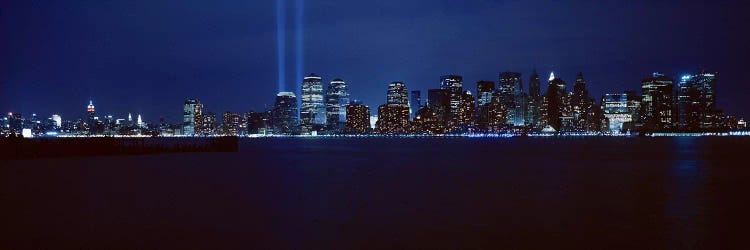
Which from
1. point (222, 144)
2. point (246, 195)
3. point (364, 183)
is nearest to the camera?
point (246, 195)

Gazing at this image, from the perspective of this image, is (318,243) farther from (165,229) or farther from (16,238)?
(16,238)

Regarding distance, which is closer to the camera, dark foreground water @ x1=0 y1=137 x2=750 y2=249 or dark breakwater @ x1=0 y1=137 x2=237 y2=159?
dark foreground water @ x1=0 y1=137 x2=750 y2=249

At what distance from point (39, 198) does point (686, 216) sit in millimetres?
25040

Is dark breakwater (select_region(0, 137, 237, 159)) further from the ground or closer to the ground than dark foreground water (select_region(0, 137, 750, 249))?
further from the ground

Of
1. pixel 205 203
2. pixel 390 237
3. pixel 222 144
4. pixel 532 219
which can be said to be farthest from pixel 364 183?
pixel 222 144

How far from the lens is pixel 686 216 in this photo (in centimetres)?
2270

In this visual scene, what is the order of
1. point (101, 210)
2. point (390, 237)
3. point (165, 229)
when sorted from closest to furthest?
point (390, 237)
point (165, 229)
point (101, 210)

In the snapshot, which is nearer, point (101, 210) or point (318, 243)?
point (318, 243)

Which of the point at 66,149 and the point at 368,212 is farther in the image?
the point at 66,149

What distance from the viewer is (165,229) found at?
19156 millimetres

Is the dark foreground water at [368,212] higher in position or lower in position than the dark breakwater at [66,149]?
lower

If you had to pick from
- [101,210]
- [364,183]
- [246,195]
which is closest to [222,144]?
[364,183]

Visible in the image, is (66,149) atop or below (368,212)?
atop

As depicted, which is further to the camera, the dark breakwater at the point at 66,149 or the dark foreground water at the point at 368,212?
the dark breakwater at the point at 66,149
